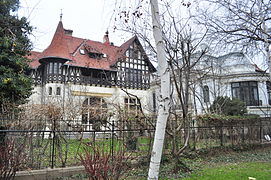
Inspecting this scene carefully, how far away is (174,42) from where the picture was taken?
760cm

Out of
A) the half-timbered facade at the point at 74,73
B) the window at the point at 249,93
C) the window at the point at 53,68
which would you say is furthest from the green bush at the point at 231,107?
the window at the point at 53,68

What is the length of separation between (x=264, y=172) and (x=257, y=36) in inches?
213

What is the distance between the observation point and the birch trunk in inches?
122

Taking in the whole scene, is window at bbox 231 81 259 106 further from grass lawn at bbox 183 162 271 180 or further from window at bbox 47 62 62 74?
window at bbox 47 62 62 74

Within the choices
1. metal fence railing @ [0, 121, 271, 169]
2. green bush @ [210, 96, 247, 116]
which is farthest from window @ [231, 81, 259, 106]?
metal fence railing @ [0, 121, 271, 169]

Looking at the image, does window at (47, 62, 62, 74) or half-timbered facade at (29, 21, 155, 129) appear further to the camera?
window at (47, 62, 62, 74)

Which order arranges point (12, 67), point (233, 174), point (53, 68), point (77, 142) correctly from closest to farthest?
point (233, 174), point (77, 142), point (12, 67), point (53, 68)

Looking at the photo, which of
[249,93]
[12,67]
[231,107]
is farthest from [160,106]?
[249,93]

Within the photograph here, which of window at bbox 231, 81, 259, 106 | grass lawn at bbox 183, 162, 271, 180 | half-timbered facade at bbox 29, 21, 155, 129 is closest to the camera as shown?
grass lawn at bbox 183, 162, 271, 180

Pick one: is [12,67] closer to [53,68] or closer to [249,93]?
[53,68]

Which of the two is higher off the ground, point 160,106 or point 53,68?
point 53,68

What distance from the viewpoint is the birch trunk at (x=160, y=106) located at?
3111 mm

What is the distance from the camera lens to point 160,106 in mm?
3295

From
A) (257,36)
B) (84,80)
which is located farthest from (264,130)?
(84,80)
